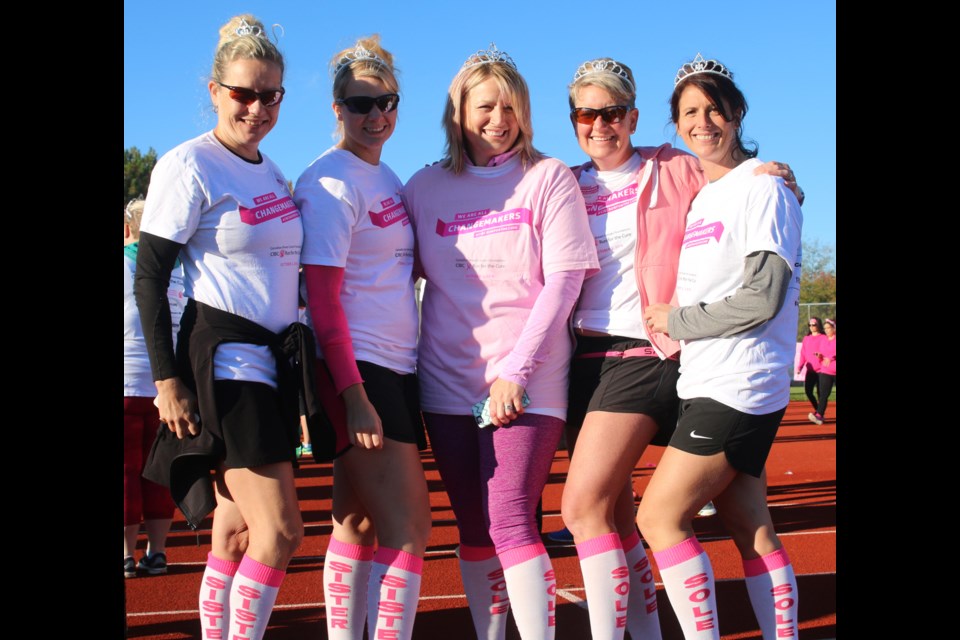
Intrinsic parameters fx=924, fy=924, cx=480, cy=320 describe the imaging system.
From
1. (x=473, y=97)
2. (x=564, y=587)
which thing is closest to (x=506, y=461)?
(x=473, y=97)

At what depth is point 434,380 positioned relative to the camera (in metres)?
3.62

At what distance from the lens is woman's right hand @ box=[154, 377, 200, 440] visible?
3.15 meters

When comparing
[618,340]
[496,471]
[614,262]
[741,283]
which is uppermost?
[614,262]

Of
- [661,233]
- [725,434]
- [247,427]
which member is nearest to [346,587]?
[247,427]

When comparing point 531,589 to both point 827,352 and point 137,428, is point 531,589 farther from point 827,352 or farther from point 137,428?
point 827,352

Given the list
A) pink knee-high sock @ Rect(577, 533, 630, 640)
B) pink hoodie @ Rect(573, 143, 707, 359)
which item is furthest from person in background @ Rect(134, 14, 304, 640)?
pink hoodie @ Rect(573, 143, 707, 359)

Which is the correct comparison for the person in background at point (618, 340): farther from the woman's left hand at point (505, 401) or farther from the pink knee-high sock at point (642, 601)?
the woman's left hand at point (505, 401)

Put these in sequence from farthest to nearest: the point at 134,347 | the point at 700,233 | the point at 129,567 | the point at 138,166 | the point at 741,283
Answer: the point at 138,166 → the point at 129,567 → the point at 134,347 → the point at 700,233 → the point at 741,283

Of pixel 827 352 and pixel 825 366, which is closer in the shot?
pixel 827 352

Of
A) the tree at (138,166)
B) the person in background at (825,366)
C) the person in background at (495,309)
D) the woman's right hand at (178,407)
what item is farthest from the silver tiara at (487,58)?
the tree at (138,166)

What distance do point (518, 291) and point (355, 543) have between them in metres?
1.19

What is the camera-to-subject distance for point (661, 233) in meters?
3.64

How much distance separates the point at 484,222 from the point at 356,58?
0.83 m
